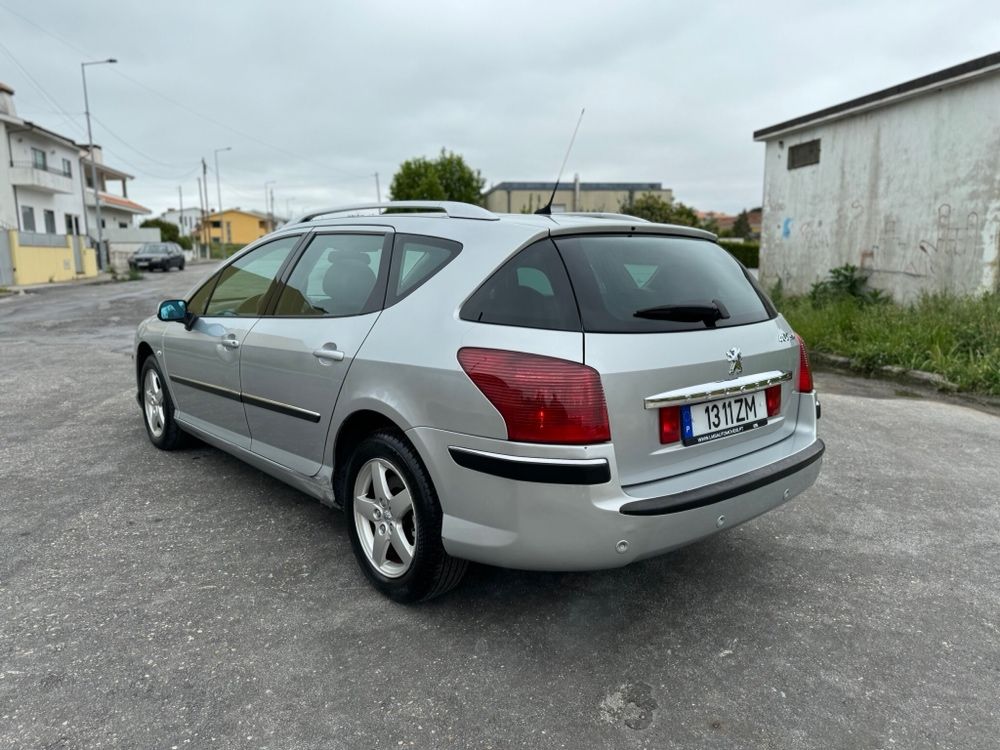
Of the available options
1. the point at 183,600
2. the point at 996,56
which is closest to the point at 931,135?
the point at 996,56

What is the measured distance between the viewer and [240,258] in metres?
4.31

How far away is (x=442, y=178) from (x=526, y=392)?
60667 millimetres

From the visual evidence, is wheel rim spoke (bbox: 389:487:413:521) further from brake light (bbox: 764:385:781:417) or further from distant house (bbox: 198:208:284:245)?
distant house (bbox: 198:208:284:245)

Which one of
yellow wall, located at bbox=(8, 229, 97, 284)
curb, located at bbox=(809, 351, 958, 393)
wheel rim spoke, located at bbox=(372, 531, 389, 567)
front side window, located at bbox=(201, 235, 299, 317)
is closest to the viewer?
wheel rim spoke, located at bbox=(372, 531, 389, 567)

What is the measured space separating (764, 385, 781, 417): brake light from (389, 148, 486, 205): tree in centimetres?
5703

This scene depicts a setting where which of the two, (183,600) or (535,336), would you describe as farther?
(183,600)

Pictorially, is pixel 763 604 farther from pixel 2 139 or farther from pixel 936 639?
pixel 2 139

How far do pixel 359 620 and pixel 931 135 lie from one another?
35.8 ft

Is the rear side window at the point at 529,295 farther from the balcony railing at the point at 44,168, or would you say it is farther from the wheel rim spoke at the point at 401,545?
the balcony railing at the point at 44,168

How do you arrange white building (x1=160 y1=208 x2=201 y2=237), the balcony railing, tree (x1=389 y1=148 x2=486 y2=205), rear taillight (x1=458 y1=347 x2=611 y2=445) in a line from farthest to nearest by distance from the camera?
1. white building (x1=160 y1=208 x2=201 y2=237)
2. tree (x1=389 y1=148 x2=486 y2=205)
3. the balcony railing
4. rear taillight (x1=458 y1=347 x2=611 y2=445)

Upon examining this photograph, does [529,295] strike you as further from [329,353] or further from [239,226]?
[239,226]

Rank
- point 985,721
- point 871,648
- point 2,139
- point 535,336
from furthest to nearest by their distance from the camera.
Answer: point 2,139 < point 871,648 < point 535,336 < point 985,721

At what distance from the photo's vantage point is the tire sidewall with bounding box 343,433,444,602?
2738 mm

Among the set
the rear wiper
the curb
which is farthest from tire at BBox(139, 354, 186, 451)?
the curb
